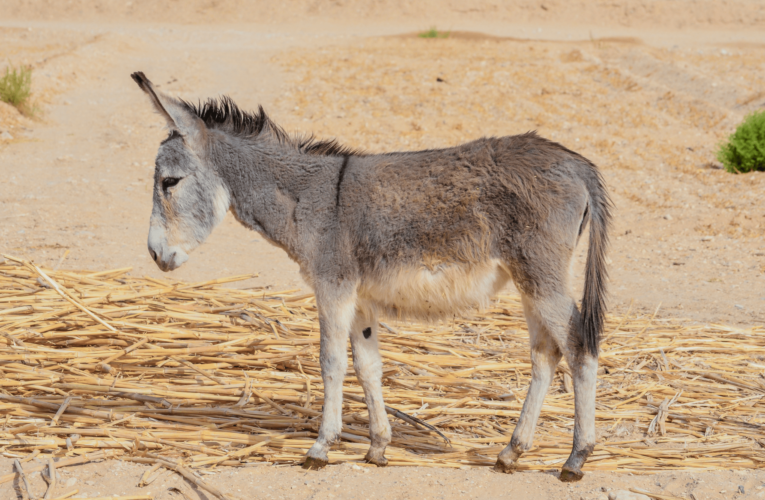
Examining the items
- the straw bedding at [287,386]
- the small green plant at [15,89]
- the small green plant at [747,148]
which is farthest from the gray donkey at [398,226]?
the small green plant at [15,89]

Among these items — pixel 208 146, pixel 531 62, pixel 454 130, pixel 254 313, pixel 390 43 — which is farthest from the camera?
pixel 390 43

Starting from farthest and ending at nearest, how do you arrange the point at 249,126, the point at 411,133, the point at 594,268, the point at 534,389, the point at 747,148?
the point at 411,133 < the point at 747,148 < the point at 249,126 < the point at 534,389 < the point at 594,268

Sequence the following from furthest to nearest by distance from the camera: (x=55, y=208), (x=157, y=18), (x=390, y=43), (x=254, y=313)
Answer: (x=157, y=18) < (x=390, y=43) < (x=55, y=208) < (x=254, y=313)

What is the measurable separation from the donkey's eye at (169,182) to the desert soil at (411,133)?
1505mm

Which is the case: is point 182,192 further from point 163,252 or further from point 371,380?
point 371,380

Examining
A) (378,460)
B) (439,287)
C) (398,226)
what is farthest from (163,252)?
(378,460)

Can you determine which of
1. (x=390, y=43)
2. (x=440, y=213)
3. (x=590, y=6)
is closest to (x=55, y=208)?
(x=440, y=213)

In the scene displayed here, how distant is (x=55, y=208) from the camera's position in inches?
358

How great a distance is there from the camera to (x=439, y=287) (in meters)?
3.63

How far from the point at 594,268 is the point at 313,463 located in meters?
1.80

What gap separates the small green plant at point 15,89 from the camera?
12.4m

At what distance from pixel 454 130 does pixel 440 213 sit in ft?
30.2

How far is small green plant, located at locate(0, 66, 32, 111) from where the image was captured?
12430 millimetres

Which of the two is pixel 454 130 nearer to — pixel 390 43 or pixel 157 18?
pixel 390 43
